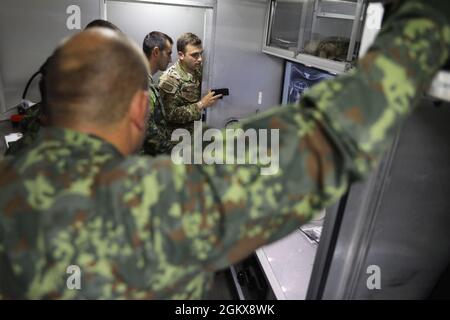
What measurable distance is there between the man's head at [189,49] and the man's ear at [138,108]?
1.90m

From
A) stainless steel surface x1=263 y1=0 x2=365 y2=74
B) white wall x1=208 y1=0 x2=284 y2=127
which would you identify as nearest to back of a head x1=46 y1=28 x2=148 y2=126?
stainless steel surface x1=263 y1=0 x2=365 y2=74

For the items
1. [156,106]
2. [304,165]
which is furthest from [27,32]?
[304,165]

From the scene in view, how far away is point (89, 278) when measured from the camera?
548 millimetres

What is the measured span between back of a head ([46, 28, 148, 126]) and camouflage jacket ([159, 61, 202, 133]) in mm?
1678

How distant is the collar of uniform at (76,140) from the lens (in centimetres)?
58

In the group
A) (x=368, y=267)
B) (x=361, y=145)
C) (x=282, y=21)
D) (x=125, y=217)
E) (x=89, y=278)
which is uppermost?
(x=282, y=21)

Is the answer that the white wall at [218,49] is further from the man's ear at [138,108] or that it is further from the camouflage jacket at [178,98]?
the man's ear at [138,108]

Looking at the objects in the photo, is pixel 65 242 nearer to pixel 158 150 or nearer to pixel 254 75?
pixel 158 150

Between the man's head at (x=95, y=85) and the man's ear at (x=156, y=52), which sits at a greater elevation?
the man's head at (x=95, y=85)

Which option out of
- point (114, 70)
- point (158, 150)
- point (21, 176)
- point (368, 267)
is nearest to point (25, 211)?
point (21, 176)

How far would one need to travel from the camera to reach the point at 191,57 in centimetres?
248

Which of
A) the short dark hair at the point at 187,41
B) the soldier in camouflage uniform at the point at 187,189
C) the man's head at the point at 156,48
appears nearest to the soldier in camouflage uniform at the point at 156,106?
the man's head at the point at 156,48

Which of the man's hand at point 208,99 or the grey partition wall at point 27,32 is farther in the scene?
the man's hand at point 208,99
